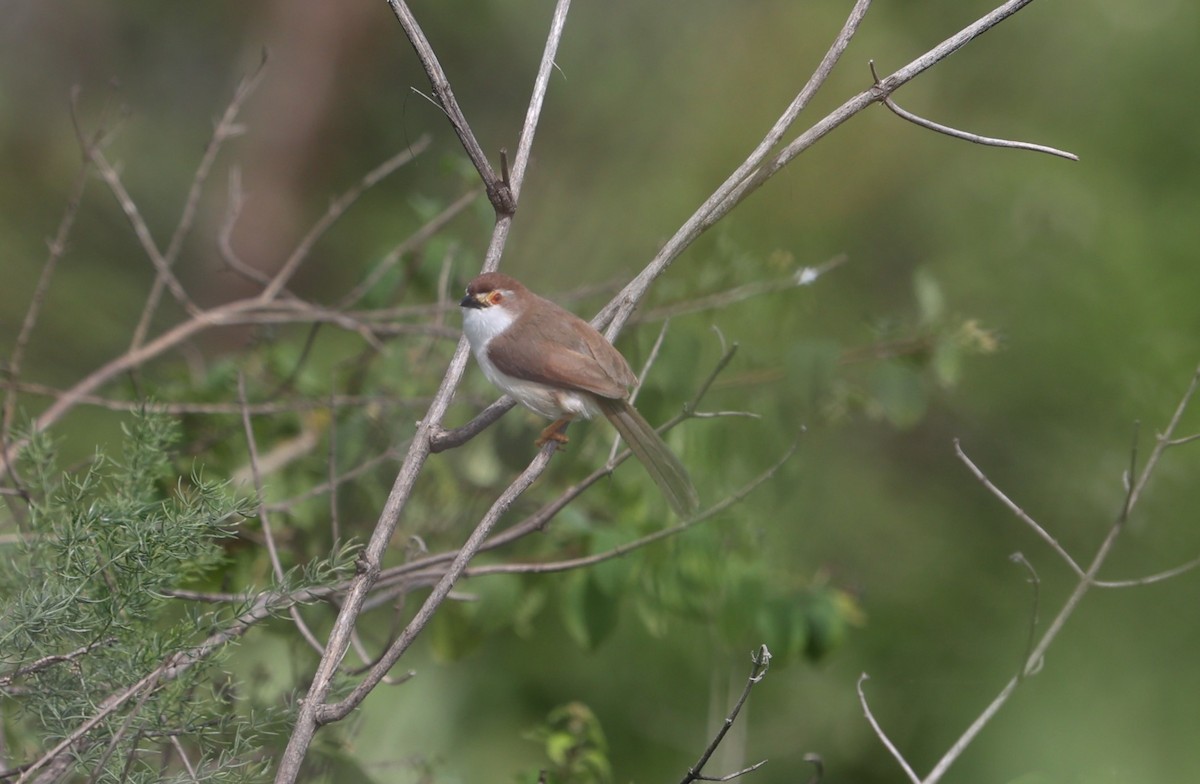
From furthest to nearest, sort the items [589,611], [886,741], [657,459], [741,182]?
[589,611] → [657,459] → [741,182] → [886,741]

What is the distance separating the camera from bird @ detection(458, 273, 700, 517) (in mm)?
2550

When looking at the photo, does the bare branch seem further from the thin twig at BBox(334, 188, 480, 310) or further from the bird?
the thin twig at BBox(334, 188, 480, 310)

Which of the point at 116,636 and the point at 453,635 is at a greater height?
the point at 116,636

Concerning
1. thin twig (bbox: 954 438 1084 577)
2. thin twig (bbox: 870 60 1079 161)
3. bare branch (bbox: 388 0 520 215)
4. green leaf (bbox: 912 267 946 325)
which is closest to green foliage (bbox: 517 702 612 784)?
thin twig (bbox: 954 438 1084 577)

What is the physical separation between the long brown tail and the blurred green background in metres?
0.42

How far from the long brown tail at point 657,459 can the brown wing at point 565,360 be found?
57mm

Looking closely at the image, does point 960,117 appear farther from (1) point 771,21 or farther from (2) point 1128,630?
(2) point 1128,630

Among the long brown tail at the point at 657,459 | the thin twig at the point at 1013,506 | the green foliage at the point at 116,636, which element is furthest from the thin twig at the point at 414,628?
the thin twig at the point at 1013,506

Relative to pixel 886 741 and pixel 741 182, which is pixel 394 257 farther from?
pixel 886 741

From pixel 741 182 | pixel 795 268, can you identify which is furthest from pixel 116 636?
pixel 795 268

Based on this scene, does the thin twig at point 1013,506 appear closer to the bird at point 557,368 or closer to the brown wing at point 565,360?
the bird at point 557,368

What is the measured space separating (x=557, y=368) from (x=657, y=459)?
35 cm

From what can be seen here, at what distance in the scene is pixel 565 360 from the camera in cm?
264

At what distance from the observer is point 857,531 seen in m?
6.37
